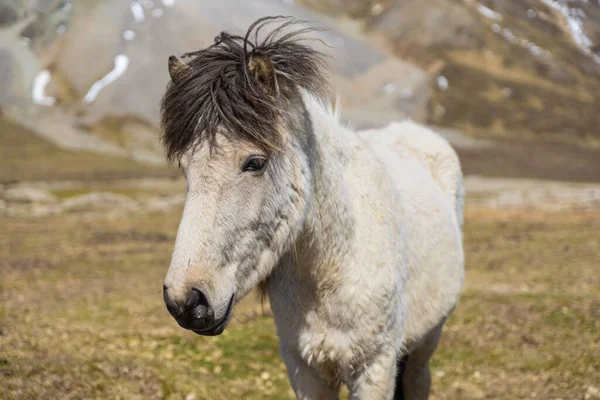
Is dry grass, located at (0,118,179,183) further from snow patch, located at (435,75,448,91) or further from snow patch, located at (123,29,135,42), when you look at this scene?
snow patch, located at (435,75,448,91)

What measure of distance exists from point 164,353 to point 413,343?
15.7ft

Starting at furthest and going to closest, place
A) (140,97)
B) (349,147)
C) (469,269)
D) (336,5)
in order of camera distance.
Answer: (336,5) → (140,97) → (469,269) → (349,147)

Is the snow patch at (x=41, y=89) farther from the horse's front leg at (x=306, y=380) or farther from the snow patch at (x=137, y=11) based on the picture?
the horse's front leg at (x=306, y=380)

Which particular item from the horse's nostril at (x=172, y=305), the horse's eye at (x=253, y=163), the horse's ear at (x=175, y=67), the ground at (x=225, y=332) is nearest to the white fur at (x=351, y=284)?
the ground at (x=225, y=332)

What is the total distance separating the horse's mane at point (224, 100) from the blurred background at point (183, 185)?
4.72 ft

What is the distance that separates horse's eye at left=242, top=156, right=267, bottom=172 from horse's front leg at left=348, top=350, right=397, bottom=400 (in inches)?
73.1

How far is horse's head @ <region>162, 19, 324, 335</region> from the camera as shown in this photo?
388cm

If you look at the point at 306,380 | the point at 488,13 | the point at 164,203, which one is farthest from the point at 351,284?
the point at 488,13

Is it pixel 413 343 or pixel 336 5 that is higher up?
pixel 413 343

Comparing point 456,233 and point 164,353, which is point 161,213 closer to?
point 164,353

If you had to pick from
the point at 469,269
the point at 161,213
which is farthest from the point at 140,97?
the point at 469,269

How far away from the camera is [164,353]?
9.71 meters

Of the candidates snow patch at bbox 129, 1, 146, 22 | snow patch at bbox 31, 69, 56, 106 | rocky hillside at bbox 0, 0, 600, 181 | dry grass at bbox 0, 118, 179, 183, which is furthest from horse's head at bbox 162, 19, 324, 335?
snow patch at bbox 129, 1, 146, 22

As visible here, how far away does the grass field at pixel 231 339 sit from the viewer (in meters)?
7.77
